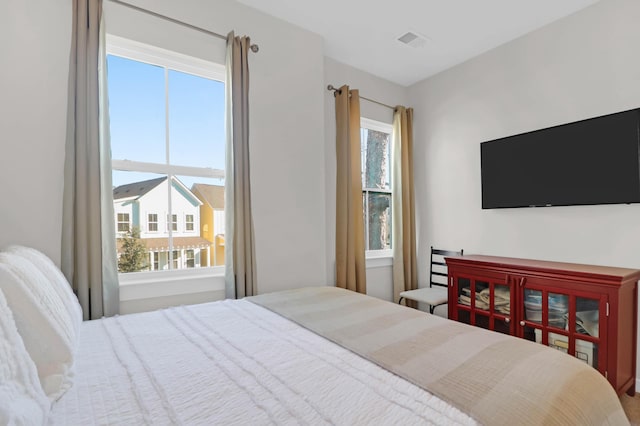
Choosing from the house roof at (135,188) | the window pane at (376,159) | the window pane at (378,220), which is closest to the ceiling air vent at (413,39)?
the window pane at (376,159)

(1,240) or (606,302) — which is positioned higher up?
(1,240)

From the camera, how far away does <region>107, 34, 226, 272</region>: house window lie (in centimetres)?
216

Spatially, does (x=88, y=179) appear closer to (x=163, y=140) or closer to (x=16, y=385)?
(x=163, y=140)

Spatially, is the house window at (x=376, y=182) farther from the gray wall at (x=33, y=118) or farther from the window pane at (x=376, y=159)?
the gray wall at (x=33, y=118)

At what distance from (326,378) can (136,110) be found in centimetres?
216

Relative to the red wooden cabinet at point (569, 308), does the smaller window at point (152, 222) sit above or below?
above

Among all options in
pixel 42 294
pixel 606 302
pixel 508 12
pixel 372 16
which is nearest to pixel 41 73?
pixel 42 294

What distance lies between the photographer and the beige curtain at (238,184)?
231 cm

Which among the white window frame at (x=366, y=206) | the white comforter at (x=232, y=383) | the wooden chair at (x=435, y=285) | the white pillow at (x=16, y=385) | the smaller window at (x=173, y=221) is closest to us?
the white pillow at (x=16, y=385)

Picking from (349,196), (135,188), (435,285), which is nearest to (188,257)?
(135,188)

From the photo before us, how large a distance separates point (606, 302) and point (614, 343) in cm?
24

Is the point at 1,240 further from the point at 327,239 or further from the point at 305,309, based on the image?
the point at 327,239

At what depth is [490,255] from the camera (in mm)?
3086

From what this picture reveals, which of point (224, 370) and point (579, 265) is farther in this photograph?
point (579, 265)
